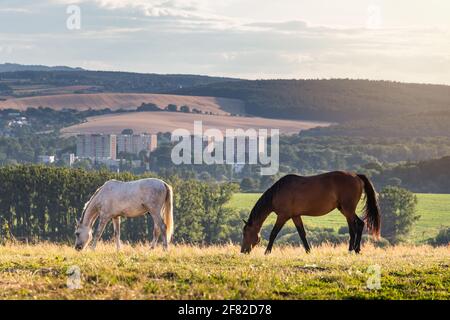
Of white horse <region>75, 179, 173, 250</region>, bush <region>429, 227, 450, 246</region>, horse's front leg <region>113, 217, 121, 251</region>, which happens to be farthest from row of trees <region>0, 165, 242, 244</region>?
white horse <region>75, 179, 173, 250</region>

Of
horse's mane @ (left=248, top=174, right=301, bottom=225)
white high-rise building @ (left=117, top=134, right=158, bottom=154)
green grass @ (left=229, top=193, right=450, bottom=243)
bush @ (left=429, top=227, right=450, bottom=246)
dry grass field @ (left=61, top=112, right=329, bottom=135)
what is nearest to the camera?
horse's mane @ (left=248, top=174, right=301, bottom=225)

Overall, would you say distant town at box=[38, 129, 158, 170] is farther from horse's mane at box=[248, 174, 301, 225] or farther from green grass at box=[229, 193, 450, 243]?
horse's mane at box=[248, 174, 301, 225]

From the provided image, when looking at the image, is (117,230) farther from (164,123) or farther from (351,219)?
(164,123)

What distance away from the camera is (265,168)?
154 m

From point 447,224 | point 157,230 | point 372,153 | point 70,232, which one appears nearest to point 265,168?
point 372,153

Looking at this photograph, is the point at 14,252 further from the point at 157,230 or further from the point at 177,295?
the point at 177,295

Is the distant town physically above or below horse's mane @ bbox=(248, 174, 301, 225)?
below

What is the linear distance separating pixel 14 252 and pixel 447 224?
279ft

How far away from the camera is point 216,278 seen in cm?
1284

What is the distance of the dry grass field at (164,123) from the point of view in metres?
171

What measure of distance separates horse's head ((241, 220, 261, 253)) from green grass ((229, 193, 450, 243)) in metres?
73.5

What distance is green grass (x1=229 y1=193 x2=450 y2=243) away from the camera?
95500 mm

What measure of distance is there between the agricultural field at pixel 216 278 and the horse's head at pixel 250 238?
4157mm

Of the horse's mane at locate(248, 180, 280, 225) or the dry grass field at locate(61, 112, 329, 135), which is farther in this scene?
the dry grass field at locate(61, 112, 329, 135)
